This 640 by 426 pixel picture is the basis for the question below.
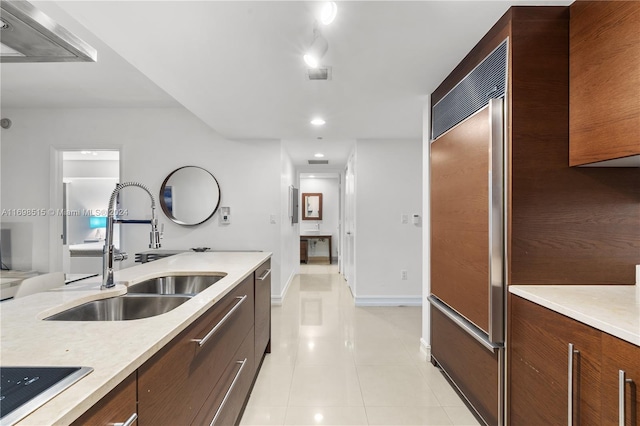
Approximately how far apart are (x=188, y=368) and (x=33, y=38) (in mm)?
1120

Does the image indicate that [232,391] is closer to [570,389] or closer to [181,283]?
[181,283]

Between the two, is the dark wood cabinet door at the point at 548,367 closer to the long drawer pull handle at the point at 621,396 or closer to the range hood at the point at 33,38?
the long drawer pull handle at the point at 621,396

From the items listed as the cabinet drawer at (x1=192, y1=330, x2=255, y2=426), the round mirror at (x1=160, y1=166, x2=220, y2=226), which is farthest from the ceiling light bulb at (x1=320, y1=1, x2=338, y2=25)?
the round mirror at (x1=160, y1=166, x2=220, y2=226)

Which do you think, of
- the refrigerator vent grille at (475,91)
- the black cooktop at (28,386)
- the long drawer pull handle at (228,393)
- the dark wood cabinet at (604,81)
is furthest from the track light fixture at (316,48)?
the long drawer pull handle at (228,393)

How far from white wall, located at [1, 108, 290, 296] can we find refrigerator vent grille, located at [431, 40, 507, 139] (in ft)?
8.10

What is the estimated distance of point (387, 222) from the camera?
4.33m

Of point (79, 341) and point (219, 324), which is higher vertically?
point (79, 341)

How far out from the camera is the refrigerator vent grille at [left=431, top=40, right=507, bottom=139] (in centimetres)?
158

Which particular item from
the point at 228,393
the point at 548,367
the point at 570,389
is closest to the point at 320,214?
the point at 228,393

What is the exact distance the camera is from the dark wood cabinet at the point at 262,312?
2339mm

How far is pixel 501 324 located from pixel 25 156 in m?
5.34

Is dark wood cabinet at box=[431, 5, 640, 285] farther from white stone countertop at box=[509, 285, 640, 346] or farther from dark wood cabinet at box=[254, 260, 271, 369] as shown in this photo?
dark wood cabinet at box=[254, 260, 271, 369]

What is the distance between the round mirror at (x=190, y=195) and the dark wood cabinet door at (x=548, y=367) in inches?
143

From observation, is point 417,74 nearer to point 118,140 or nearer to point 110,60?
point 110,60
